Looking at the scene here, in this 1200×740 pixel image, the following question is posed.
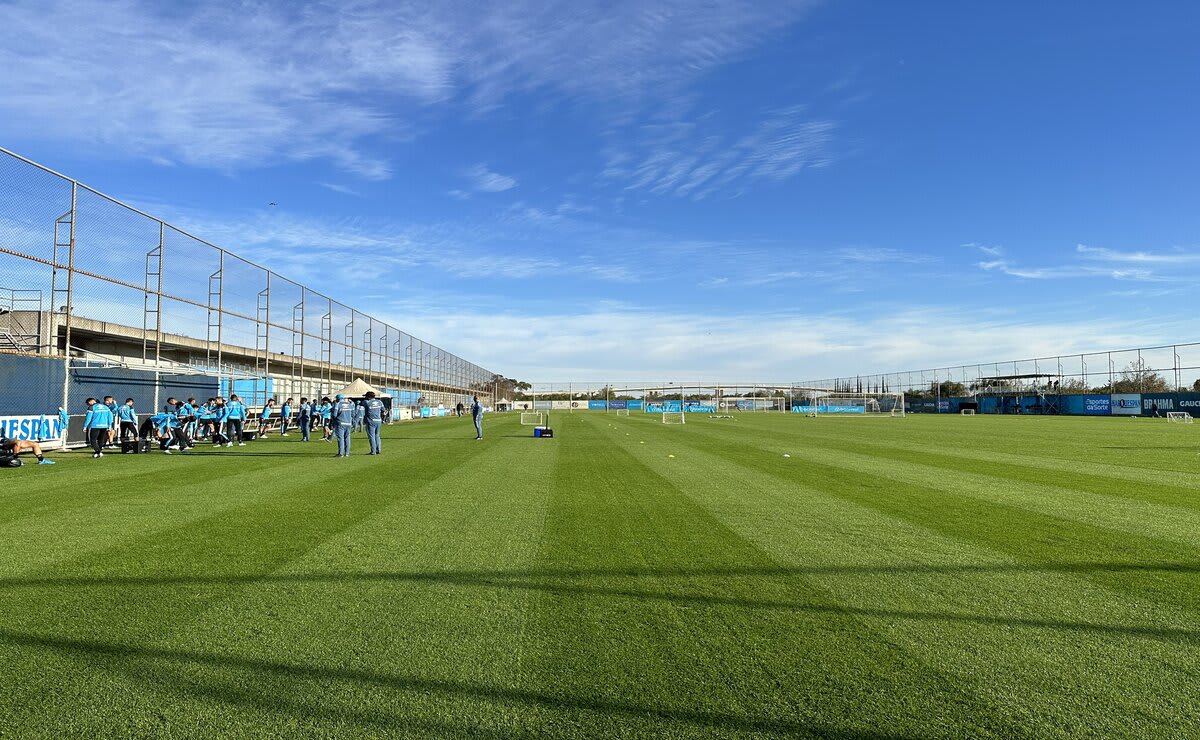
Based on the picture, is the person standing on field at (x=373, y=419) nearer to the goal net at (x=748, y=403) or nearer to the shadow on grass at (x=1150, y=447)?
the shadow on grass at (x=1150, y=447)

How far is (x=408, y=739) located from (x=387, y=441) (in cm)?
2164

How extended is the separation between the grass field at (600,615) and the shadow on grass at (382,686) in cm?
2

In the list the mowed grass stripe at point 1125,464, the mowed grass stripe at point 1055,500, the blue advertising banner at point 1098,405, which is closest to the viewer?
the mowed grass stripe at point 1055,500

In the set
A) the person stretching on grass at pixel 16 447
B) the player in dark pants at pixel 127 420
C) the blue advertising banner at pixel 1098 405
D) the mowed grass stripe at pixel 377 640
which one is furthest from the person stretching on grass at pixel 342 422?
the blue advertising banner at pixel 1098 405

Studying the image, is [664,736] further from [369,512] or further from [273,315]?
[273,315]

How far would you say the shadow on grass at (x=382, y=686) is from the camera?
2.92 metres

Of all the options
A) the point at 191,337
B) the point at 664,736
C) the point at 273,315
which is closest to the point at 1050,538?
the point at 664,736

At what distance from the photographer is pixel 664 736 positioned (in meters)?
2.84

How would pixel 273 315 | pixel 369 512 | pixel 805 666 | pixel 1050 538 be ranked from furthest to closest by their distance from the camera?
1. pixel 273 315
2. pixel 369 512
3. pixel 1050 538
4. pixel 805 666

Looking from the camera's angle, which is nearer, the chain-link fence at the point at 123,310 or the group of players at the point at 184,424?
the group of players at the point at 184,424

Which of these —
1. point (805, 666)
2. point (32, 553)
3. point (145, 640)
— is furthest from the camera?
point (32, 553)

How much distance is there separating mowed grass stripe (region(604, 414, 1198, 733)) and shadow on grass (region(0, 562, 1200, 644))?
0.07 ft

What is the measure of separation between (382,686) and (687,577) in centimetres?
269

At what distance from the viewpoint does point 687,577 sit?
17.4ft
